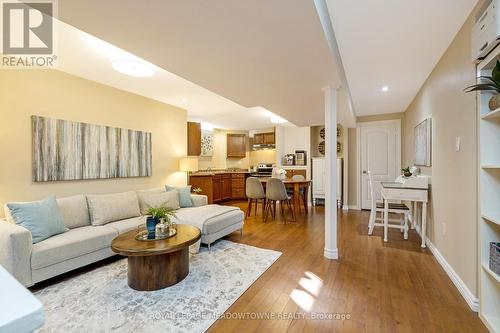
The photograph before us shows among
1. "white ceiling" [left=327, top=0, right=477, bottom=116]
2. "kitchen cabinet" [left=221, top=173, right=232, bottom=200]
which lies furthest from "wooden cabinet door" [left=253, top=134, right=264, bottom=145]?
"white ceiling" [left=327, top=0, right=477, bottom=116]

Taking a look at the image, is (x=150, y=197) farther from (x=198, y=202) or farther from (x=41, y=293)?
(x=41, y=293)

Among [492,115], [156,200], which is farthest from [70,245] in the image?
[492,115]

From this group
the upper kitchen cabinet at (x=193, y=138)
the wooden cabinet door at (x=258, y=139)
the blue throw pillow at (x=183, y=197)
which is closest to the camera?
the blue throw pillow at (x=183, y=197)

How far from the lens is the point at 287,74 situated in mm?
2463

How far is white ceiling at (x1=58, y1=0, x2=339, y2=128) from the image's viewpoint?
1.42 metres

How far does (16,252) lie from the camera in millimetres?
1909

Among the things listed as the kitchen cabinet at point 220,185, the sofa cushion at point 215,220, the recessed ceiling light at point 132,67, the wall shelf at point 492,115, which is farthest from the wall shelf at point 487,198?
the kitchen cabinet at point 220,185

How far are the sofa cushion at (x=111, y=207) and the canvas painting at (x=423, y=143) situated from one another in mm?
4205

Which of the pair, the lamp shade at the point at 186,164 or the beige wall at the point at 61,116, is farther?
the lamp shade at the point at 186,164

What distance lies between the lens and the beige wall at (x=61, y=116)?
2.50 m

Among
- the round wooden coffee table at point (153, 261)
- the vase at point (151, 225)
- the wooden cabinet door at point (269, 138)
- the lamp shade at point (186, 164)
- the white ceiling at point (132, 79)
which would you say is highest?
the white ceiling at point (132, 79)

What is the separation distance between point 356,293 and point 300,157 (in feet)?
15.5

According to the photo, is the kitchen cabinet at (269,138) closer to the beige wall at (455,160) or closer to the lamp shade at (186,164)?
the lamp shade at (186,164)

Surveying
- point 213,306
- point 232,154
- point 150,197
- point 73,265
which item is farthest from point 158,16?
point 232,154
